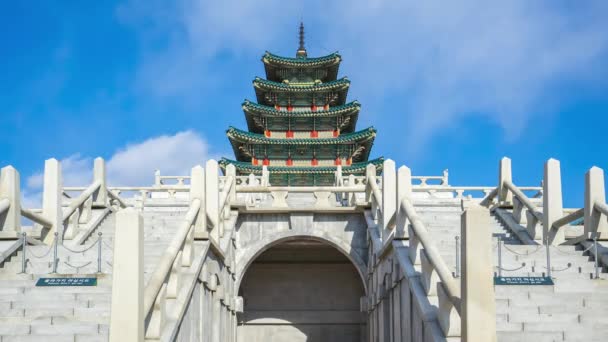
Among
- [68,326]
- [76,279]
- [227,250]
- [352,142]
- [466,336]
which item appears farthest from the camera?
[352,142]

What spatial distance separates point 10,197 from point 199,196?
122 inches

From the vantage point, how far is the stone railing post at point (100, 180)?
625 inches

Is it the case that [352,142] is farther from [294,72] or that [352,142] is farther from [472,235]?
[472,235]

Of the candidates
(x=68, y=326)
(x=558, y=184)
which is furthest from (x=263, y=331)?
(x=68, y=326)

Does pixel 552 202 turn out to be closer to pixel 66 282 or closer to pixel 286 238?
pixel 286 238

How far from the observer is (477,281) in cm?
757

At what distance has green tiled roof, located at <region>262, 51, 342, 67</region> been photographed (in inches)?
1689

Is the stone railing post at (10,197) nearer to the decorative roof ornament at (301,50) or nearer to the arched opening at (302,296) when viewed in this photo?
the arched opening at (302,296)

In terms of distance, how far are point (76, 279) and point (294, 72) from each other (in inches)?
1337

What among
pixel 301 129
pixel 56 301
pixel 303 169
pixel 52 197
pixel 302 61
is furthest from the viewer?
pixel 302 61

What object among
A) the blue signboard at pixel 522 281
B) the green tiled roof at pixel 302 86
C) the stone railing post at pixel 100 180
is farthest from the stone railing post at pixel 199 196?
the green tiled roof at pixel 302 86

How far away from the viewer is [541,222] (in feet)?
44.7

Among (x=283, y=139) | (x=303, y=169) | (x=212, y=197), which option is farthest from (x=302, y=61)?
(x=212, y=197)

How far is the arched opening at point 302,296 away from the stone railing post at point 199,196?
384 inches
